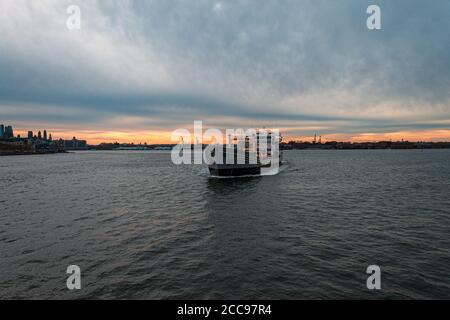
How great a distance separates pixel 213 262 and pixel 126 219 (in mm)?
A: 13087

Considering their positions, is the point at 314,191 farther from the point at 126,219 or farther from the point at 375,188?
the point at 126,219

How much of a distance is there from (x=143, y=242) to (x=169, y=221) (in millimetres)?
5465

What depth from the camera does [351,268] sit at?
1356 centimetres

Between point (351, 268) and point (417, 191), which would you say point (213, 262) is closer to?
point (351, 268)

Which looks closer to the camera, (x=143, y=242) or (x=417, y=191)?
(x=143, y=242)

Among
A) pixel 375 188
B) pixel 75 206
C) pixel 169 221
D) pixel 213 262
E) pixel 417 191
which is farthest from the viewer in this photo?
pixel 375 188
